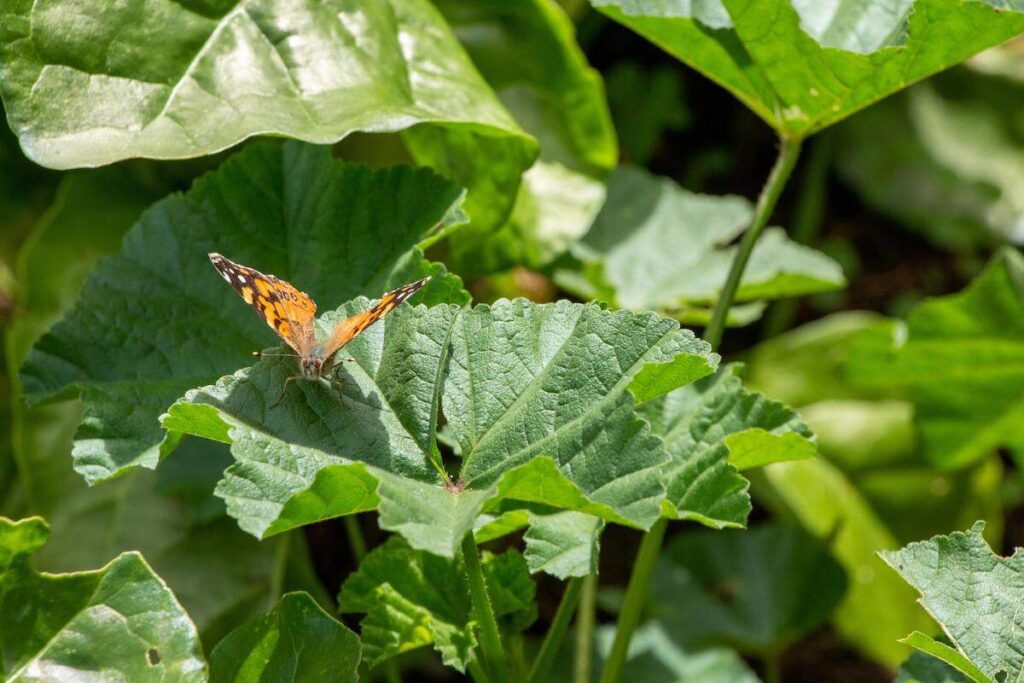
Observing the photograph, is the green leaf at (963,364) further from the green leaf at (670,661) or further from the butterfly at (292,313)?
the butterfly at (292,313)

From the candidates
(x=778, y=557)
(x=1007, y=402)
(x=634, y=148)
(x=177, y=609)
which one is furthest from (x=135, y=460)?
(x=634, y=148)

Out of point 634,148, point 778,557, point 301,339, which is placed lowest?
point 778,557

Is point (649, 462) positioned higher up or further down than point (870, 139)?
higher up

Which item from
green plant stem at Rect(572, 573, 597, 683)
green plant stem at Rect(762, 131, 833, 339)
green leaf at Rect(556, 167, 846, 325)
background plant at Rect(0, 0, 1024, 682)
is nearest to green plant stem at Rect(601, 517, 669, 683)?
background plant at Rect(0, 0, 1024, 682)

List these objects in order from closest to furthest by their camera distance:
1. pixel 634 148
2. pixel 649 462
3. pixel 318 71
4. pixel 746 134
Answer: pixel 649 462
pixel 318 71
pixel 634 148
pixel 746 134

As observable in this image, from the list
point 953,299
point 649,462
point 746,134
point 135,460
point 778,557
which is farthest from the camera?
point 746,134

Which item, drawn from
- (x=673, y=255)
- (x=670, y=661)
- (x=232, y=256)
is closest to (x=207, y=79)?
(x=232, y=256)

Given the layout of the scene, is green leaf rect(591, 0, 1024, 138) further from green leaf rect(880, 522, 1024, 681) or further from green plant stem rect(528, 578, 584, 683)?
green plant stem rect(528, 578, 584, 683)

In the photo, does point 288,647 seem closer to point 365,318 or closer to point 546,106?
point 365,318

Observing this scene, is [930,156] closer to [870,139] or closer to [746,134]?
[870,139]
